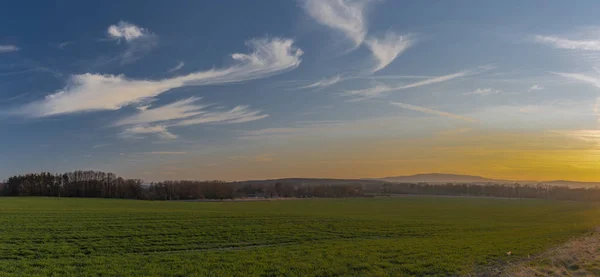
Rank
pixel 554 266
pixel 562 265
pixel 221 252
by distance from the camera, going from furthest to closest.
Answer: pixel 221 252 < pixel 562 265 < pixel 554 266

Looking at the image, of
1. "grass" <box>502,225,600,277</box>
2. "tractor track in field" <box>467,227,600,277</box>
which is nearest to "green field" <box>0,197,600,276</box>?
"tractor track in field" <box>467,227,600,277</box>

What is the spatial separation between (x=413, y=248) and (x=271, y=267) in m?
10.0

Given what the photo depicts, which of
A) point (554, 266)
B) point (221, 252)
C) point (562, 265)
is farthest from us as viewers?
point (221, 252)

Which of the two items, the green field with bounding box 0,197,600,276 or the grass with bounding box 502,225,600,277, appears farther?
the green field with bounding box 0,197,600,276

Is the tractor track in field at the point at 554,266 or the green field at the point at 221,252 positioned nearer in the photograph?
the tractor track in field at the point at 554,266

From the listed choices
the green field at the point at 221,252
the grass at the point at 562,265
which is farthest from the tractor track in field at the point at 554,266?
the green field at the point at 221,252

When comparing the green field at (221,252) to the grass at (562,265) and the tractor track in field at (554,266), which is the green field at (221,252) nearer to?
the tractor track in field at (554,266)

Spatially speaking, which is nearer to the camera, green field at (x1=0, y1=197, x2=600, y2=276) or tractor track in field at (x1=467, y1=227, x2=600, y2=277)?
tractor track in field at (x1=467, y1=227, x2=600, y2=277)

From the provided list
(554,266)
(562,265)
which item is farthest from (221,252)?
(562,265)

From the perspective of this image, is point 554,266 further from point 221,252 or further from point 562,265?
point 221,252

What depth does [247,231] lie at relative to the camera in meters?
36.6

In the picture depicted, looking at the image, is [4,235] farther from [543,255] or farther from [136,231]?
[543,255]

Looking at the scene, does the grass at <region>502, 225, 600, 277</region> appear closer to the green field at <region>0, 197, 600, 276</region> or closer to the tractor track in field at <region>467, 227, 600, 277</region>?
the tractor track in field at <region>467, 227, 600, 277</region>

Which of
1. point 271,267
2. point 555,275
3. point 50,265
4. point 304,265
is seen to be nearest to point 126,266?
point 50,265
